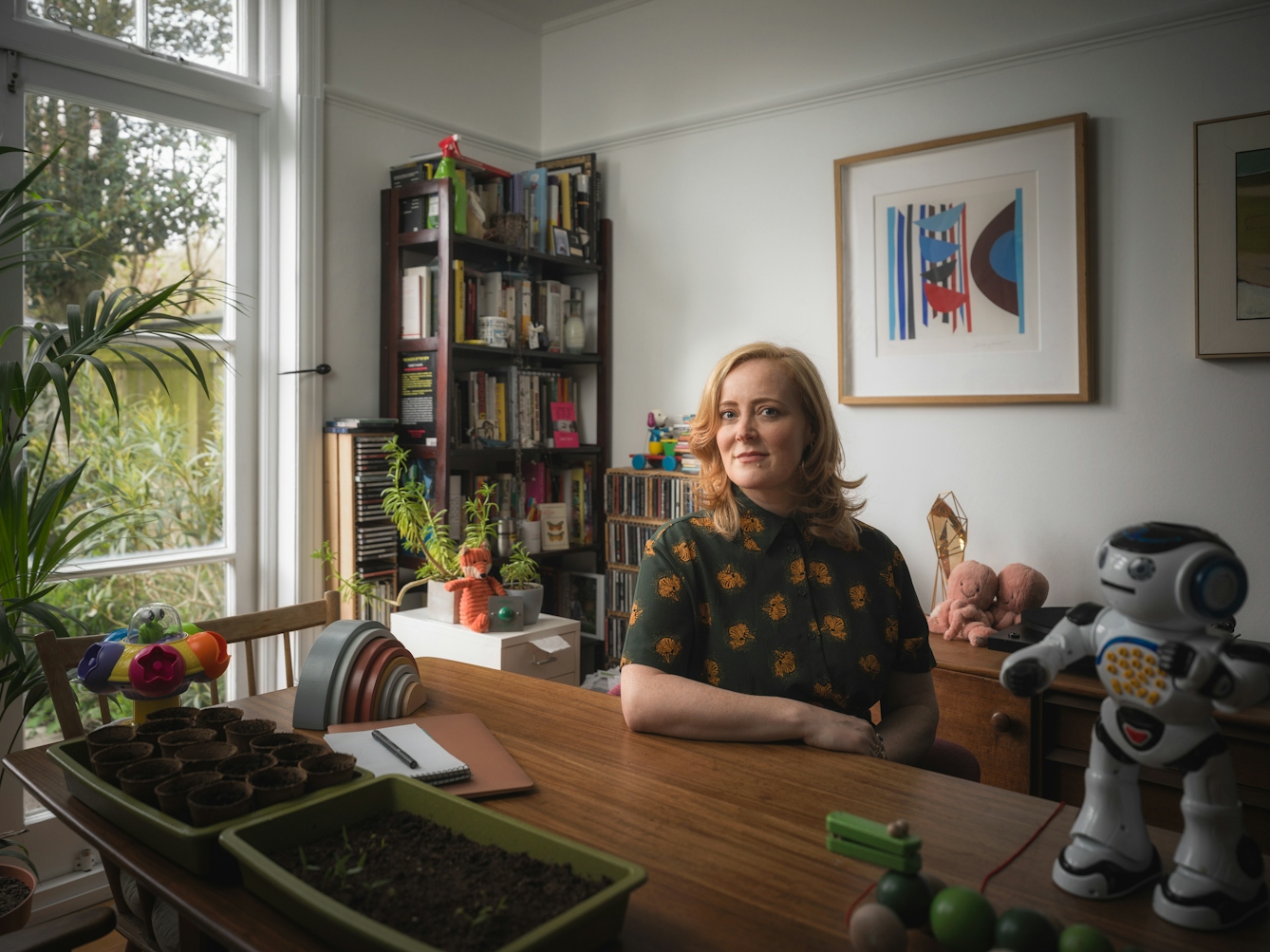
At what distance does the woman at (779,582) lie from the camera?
1.55 metres

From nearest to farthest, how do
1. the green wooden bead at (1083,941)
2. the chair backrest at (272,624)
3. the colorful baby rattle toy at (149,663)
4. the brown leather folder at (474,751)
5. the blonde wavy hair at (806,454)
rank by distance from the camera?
the green wooden bead at (1083,941) → the brown leather folder at (474,751) → the colorful baby rattle toy at (149,663) → the blonde wavy hair at (806,454) → the chair backrest at (272,624)

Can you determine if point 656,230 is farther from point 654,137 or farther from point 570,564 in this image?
point 570,564

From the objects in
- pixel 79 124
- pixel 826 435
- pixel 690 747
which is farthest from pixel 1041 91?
pixel 79 124

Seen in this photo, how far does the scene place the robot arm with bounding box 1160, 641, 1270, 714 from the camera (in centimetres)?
76

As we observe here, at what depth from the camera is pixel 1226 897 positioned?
0.82m

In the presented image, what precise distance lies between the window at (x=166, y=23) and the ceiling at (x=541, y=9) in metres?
1.03

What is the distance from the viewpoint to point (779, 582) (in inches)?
62.9

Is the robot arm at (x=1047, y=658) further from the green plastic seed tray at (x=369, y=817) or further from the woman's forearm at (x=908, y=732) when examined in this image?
the woman's forearm at (x=908, y=732)

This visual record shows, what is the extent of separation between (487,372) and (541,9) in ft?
5.21

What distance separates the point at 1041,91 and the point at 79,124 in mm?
2853

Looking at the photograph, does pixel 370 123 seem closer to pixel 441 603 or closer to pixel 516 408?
pixel 516 408

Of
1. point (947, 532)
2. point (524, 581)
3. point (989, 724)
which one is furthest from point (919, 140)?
point (524, 581)

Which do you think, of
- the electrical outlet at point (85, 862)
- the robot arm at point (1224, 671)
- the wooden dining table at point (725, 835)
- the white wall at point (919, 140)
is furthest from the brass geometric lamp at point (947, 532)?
the electrical outlet at point (85, 862)

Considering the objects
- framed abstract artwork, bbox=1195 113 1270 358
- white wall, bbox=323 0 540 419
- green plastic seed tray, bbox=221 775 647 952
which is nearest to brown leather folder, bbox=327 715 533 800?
green plastic seed tray, bbox=221 775 647 952
